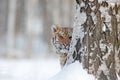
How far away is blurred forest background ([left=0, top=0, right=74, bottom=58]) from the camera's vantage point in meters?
21.8

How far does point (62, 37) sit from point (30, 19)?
19.5m

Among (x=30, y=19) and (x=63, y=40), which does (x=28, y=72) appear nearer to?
(x=63, y=40)

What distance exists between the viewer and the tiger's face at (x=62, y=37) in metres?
4.20

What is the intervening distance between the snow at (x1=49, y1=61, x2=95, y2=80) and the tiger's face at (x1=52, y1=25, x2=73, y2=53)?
41cm

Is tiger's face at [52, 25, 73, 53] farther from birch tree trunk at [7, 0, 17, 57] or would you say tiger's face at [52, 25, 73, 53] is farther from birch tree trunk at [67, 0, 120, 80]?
birch tree trunk at [7, 0, 17, 57]

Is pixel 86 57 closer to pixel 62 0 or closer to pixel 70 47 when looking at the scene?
pixel 70 47

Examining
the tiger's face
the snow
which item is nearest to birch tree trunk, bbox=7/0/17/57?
the tiger's face

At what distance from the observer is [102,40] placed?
12.3 feet

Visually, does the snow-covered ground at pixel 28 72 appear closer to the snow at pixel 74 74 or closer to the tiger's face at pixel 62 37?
the tiger's face at pixel 62 37

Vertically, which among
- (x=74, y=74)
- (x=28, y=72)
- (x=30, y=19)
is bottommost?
(x=28, y=72)

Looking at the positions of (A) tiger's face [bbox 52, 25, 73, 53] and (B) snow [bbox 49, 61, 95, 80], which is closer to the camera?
(B) snow [bbox 49, 61, 95, 80]

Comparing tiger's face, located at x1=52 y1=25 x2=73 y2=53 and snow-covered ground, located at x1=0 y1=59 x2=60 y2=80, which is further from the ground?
tiger's face, located at x1=52 y1=25 x2=73 y2=53

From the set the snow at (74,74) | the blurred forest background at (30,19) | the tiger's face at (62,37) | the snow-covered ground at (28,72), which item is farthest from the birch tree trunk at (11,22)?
the snow at (74,74)

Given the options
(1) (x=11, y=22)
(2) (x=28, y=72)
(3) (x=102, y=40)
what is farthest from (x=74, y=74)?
(1) (x=11, y=22)
